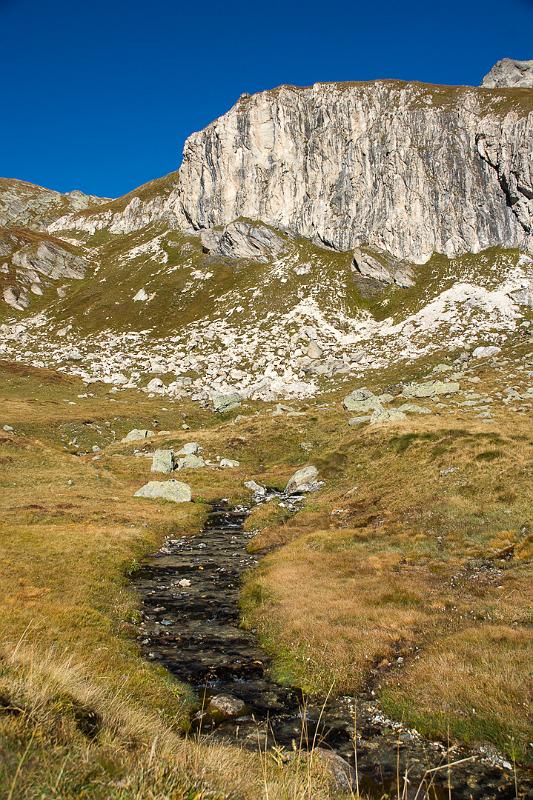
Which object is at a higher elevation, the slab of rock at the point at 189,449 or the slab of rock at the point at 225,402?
the slab of rock at the point at 225,402

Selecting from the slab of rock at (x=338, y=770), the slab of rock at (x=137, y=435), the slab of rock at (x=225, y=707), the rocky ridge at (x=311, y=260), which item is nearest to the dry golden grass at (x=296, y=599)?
the slab of rock at (x=225, y=707)

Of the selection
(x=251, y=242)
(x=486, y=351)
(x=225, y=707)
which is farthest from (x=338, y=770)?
(x=251, y=242)

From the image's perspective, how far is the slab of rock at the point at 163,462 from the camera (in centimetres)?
5444

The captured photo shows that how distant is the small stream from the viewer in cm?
1020

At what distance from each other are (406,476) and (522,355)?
187 feet

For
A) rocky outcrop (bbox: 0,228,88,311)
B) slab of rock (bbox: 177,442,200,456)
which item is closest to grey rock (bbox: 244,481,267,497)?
slab of rock (bbox: 177,442,200,456)

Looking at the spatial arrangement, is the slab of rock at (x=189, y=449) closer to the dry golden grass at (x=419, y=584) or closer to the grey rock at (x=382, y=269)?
the dry golden grass at (x=419, y=584)

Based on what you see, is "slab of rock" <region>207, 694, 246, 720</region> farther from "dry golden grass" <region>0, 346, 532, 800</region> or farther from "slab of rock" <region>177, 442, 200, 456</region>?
"slab of rock" <region>177, 442, 200, 456</region>

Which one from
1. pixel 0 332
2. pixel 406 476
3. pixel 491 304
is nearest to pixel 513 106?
pixel 491 304

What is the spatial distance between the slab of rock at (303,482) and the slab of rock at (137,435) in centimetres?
2799

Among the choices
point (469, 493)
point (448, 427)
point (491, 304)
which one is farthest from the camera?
point (491, 304)

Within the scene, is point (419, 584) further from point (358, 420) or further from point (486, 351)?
point (486, 351)

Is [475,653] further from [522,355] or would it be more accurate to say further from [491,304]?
[491,304]

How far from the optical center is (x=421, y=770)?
1030 cm
